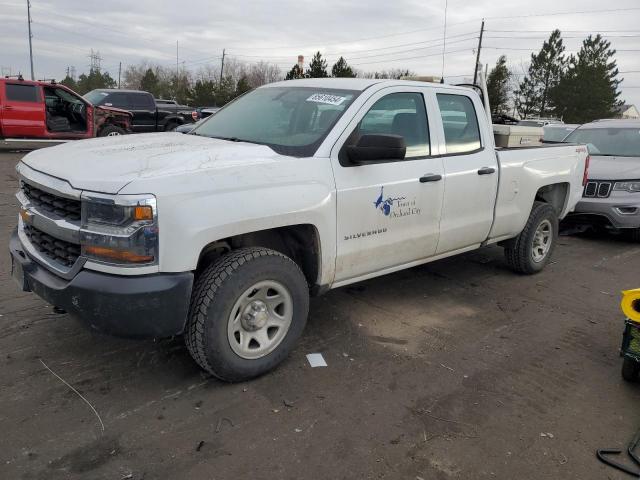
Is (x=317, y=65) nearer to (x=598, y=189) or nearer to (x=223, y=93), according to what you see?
(x=223, y=93)

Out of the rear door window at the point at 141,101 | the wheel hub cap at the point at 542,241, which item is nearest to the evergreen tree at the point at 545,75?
the rear door window at the point at 141,101

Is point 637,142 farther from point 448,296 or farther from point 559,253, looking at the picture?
point 448,296

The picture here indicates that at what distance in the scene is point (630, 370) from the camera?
3.51 meters

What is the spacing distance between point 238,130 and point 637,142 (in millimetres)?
7152

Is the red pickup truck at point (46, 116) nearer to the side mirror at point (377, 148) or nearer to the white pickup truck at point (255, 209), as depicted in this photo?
the white pickup truck at point (255, 209)

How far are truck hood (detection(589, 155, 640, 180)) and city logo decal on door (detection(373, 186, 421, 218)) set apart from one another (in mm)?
4860

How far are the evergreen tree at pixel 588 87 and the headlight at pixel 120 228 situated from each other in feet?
173

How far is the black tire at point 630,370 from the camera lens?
3.49 m

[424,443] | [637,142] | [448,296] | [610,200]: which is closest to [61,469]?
[424,443]

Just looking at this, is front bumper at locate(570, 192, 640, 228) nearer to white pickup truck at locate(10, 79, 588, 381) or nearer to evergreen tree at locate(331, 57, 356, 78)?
white pickup truck at locate(10, 79, 588, 381)

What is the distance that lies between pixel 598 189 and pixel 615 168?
442 mm

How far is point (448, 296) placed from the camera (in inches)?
197

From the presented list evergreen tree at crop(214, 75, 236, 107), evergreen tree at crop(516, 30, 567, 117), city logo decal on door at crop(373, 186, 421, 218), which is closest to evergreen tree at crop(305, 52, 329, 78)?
evergreen tree at crop(214, 75, 236, 107)

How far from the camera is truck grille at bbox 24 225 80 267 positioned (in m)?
2.92
